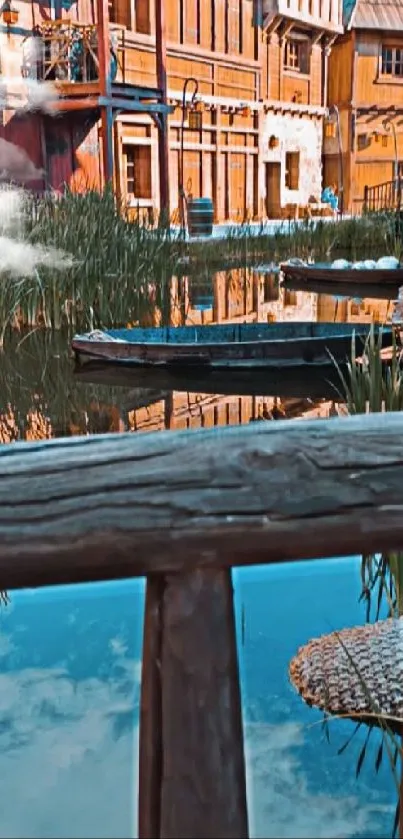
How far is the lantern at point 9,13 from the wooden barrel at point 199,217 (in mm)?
3620

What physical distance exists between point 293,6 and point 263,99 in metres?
2.15

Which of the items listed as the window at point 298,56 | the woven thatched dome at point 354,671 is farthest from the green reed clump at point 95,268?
the window at point 298,56

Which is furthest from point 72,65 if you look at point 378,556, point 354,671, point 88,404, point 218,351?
point 354,671

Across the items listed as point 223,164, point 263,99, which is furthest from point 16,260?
point 263,99

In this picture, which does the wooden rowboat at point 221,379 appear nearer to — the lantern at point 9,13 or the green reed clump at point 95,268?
the green reed clump at point 95,268

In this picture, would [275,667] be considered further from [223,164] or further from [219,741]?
[223,164]

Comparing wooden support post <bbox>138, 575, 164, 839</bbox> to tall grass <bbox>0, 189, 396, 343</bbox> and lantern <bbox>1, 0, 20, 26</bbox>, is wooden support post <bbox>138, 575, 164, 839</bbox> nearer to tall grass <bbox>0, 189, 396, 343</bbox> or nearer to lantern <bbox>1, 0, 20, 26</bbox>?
tall grass <bbox>0, 189, 396, 343</bbox>

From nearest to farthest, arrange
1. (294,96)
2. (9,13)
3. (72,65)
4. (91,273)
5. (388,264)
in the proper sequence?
(91,273) → (388,264) → (9,13) → (72,65) → (294,96)

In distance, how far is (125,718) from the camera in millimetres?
2211

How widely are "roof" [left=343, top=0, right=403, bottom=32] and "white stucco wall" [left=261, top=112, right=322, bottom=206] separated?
101 inches

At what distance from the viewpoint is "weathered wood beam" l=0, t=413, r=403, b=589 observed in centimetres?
106

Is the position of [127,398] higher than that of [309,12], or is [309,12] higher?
[309,12]

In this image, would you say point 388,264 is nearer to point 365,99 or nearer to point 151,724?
point 151,724

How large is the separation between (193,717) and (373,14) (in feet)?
79.8
